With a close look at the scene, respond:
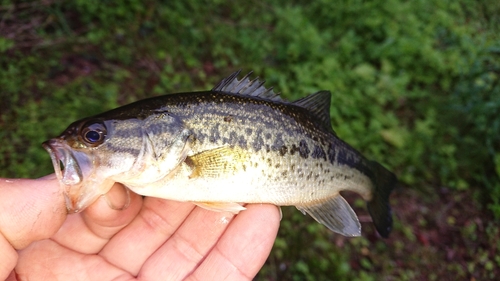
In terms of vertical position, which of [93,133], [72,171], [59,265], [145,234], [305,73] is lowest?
[305,73]

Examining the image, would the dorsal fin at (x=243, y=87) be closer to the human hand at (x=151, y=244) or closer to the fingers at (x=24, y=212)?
the human hand at (x=151, y=244)

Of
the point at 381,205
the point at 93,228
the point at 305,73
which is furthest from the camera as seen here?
the point at 305,73

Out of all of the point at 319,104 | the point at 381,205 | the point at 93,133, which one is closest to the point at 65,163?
the point at 93,133

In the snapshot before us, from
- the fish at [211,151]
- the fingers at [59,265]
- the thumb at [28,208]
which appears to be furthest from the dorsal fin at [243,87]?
the fingers at [59,265]

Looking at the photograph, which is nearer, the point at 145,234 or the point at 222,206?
the point at 222,206

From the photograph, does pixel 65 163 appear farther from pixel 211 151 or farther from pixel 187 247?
pixel 187 247

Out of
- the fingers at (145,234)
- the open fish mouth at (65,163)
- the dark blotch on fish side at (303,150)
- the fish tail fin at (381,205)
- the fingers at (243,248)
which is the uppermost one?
the open fish mouth at (65,163)
